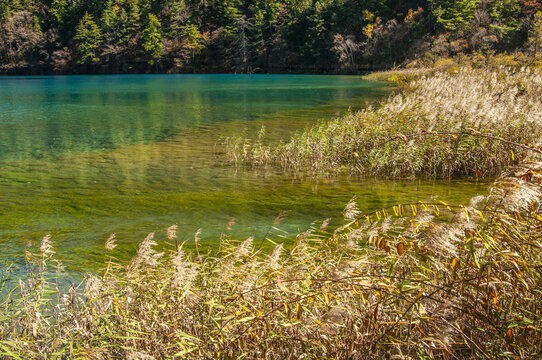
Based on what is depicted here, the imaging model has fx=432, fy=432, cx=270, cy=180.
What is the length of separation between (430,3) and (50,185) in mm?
72445

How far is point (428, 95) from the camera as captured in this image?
1255 centimetres

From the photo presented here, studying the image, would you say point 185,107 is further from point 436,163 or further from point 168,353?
point 168,353

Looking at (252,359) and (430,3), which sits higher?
(430,3)

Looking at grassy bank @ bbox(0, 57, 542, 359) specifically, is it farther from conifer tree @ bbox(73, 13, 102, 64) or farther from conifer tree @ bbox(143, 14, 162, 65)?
conifer tree @ bbox(73, 13, 102, 64)

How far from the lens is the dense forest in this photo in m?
63.8

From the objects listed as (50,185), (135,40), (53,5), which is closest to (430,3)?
(135,40)

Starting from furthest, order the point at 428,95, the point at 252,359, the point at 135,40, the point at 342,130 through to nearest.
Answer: the point at 135,40 < the point at 428,95 < the point at 342,130 < the point at 252,359

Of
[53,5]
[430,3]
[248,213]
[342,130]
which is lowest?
[248,213]

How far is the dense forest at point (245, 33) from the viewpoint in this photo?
63844 millimetres

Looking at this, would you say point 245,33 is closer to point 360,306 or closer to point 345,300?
point 345,300

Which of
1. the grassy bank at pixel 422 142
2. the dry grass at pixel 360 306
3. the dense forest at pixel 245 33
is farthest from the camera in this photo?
the dense forest at pixel 245 33

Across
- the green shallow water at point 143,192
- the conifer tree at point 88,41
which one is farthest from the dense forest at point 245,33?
the green shallow water at point 143,192

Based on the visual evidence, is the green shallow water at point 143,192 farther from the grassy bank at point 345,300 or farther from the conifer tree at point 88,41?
the conifer tree at point 88,41

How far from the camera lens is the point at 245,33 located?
318ft
